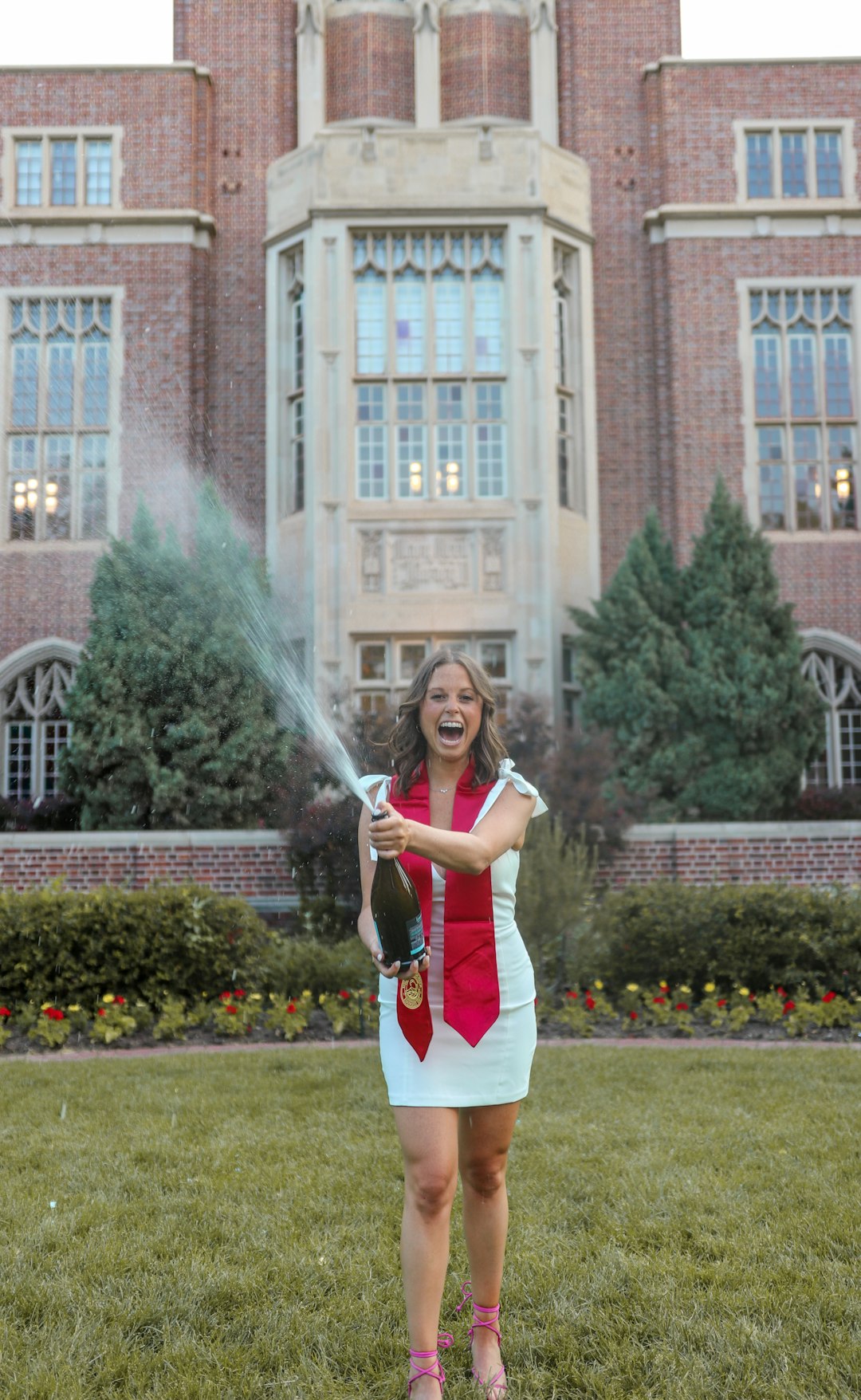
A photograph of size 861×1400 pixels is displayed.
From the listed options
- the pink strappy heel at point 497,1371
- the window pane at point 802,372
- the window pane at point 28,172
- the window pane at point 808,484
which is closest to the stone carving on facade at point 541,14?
the window pane at point 802,372

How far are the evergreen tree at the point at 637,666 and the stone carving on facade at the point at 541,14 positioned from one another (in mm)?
9082

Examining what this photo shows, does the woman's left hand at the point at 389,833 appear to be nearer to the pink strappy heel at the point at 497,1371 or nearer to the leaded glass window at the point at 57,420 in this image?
the pink strappy heel at the point at 497,1371

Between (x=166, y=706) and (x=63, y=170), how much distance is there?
31.0 feet

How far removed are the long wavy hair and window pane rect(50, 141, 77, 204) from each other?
1837 centimetres

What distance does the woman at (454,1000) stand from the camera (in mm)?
2818

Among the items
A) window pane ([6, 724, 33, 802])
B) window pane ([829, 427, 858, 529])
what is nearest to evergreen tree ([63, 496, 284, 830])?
window pane ([6, 724, 33, 802])

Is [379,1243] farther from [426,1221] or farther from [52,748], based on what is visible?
[52,748]

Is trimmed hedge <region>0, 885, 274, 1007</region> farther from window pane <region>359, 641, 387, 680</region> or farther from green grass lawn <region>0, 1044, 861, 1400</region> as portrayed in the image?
window pane <region>359, 641, 387, 680</region>

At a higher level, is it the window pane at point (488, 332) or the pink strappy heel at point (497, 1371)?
the window pane at point (488, 332)

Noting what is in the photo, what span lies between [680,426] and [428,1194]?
17.2m

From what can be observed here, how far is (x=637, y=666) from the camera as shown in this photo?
15312 mm

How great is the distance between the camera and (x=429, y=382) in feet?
55.0

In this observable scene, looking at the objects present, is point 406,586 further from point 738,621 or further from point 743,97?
point 743,97

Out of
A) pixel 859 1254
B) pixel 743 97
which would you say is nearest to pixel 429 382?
pixel 743 97
